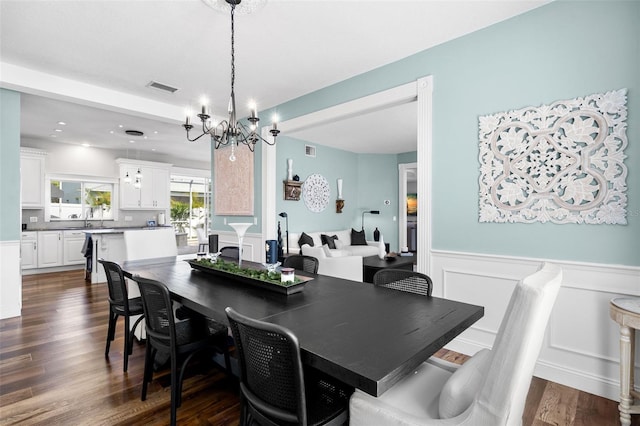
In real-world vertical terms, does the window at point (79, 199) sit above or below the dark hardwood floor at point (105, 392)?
above

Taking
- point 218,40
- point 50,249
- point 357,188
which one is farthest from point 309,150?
point 50,249

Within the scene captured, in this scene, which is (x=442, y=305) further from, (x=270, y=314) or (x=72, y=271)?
(x=72, y=271)

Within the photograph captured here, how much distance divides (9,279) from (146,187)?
14.8 ft

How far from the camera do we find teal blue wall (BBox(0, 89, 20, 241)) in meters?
3.67

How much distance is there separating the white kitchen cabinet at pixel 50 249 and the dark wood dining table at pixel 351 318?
584 cm

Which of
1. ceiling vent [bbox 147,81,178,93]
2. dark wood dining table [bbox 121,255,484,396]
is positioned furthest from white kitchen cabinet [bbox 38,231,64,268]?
dark wood dining table [bbox 121,255,484,396]

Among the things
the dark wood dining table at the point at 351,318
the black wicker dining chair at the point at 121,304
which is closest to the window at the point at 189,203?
the black wicker dining chair at the point at 121,304

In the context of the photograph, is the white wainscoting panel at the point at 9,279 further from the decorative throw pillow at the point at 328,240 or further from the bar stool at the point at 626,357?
the bar stool at the point at 626,357

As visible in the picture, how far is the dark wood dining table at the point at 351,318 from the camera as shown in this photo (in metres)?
1.06

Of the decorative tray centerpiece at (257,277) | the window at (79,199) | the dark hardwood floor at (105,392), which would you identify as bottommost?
the dark hardwood floor at (105,392)

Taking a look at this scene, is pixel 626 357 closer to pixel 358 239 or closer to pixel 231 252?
pixel 231 252

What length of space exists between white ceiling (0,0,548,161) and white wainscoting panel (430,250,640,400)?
1989 mm

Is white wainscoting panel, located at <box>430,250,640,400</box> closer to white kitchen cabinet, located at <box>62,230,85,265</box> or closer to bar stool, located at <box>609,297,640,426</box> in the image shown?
bar stool, located at <box>609,297,640,426</box>

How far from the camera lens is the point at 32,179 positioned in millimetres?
6336
